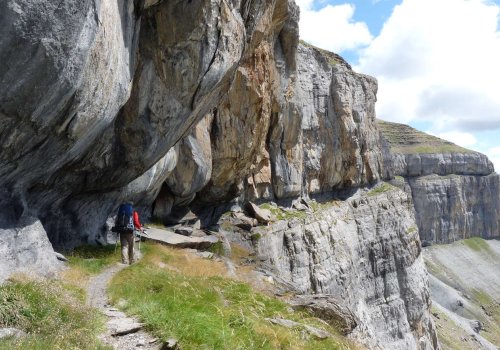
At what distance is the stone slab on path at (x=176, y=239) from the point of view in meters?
23.1

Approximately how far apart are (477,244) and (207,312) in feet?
572

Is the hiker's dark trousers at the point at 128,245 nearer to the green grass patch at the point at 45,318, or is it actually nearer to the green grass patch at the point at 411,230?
the green grass patch at the point at 45,318

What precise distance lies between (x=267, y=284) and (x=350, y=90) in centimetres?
4546

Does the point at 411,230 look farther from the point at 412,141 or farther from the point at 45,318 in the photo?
the point at 412,141

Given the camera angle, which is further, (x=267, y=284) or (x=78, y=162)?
(x=267, y=284)

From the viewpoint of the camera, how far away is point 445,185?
16750cm

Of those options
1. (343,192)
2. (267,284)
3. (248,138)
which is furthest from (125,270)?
(343,192)

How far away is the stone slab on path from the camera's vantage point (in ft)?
75.8

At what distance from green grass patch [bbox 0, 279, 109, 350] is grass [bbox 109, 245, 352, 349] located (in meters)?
1.48

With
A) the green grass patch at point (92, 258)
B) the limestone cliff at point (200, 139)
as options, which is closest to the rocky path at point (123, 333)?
the limestone cliff at point (200, 139)

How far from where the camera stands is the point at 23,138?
37.7ft

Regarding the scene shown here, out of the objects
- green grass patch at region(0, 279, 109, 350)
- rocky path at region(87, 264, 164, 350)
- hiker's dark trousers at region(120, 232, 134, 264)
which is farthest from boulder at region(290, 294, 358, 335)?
green grass patch at region(0, 279, 109, 350)

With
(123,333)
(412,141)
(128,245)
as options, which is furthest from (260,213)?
(412,141)

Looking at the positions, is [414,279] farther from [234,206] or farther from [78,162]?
[78,162]
